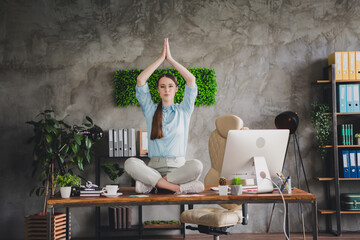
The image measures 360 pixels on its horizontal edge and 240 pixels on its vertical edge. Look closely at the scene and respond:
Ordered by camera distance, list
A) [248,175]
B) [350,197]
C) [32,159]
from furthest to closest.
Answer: [32,159] < [350,197] < [248,175]

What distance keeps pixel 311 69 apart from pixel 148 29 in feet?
7.21

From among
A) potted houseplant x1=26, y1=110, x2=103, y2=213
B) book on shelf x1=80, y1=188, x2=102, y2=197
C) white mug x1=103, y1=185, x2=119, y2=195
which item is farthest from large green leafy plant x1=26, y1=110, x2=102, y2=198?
white mug x1=103, y1=185, x2=119, y2=195

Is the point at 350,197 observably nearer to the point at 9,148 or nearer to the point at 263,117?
the point at 263,117

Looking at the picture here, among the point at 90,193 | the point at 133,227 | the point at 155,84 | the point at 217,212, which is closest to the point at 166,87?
the point at 90,193

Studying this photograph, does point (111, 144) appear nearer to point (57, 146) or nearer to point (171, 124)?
point (57, 146)

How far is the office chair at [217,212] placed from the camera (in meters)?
3.14

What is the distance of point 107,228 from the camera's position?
196 inches

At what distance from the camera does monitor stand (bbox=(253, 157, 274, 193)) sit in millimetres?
2652

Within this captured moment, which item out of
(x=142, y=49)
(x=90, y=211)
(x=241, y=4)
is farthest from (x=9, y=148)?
(x=241, y=4)

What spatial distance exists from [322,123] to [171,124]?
107 inches

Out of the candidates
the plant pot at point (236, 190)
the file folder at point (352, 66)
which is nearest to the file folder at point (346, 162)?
the file folder at point (352, 66)

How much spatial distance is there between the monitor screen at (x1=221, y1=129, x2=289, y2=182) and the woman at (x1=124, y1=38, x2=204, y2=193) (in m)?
0.22

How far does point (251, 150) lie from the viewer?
2666 mm

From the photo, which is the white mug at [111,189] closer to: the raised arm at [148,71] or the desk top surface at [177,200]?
the desk top surface at [177,200]
